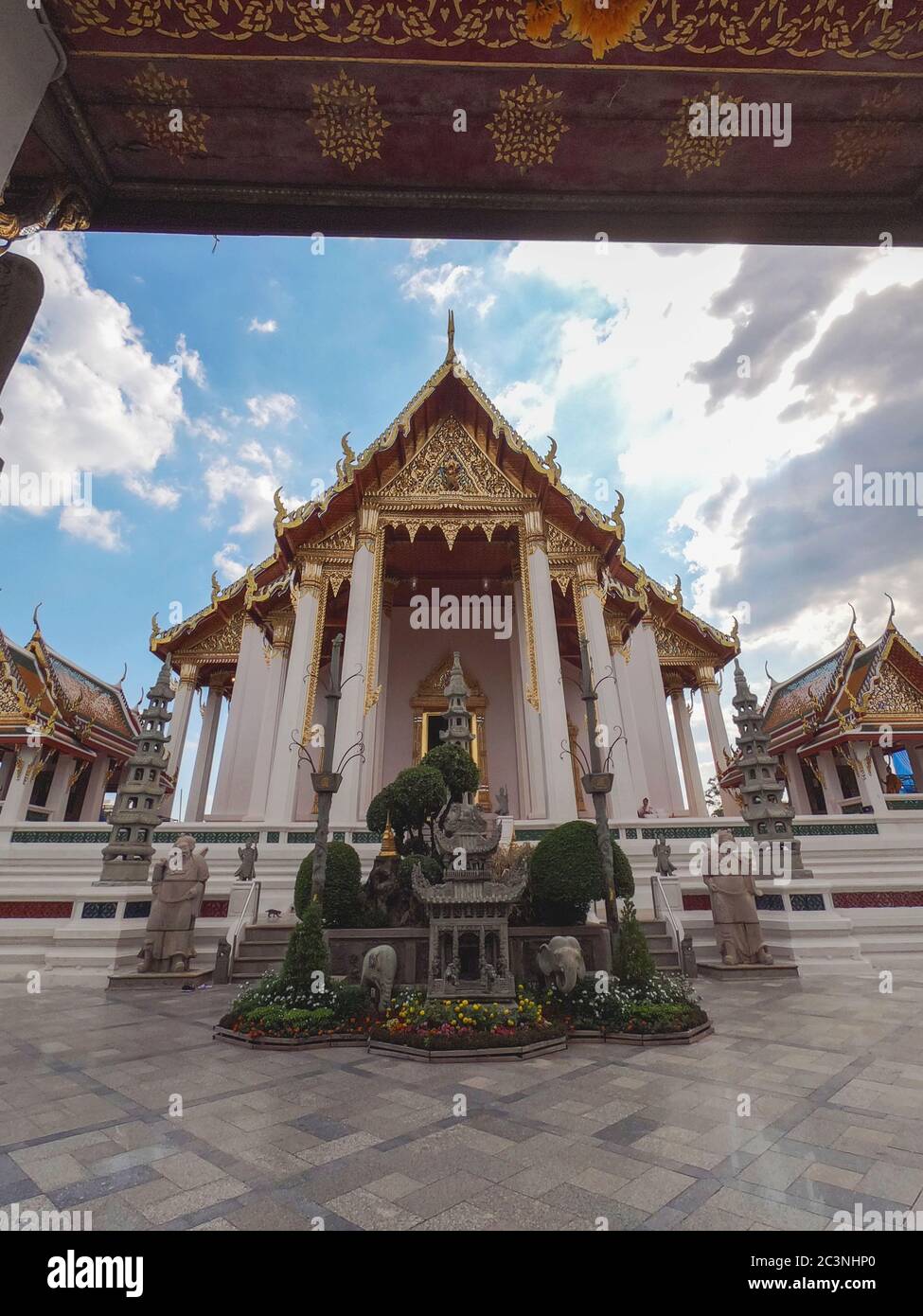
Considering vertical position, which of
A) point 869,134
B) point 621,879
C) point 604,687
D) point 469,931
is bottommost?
point 469,931

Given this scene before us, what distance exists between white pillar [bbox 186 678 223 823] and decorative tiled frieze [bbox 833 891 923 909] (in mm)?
16767

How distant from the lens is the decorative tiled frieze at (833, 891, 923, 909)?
10.3 metres

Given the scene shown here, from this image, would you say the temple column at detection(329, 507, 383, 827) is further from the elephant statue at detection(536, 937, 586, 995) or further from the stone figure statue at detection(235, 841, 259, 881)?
the elephant statue at detection(536, 937, 586, 995)

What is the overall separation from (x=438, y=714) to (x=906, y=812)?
11.9 m

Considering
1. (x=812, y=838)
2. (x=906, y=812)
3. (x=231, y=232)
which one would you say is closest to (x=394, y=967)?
(x=231, y=232)

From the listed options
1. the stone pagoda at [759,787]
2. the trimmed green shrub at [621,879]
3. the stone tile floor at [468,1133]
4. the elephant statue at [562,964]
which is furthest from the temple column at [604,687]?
the stone tile floor at [468,1133]

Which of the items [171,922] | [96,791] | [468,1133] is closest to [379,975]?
[468,1133]

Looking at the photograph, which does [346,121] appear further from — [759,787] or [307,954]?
[759,787]

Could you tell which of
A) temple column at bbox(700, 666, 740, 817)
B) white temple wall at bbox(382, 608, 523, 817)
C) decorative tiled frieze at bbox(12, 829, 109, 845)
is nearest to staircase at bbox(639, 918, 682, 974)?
white temple wall at bbox(382, 608, 523, 817)

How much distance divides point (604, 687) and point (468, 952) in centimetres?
1012

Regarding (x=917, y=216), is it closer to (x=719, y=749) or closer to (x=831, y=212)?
(x=831, y=212)

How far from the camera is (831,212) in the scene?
3539 mm

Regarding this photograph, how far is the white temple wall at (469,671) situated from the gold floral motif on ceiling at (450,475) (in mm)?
4615

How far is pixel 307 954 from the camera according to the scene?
5.84 metres
